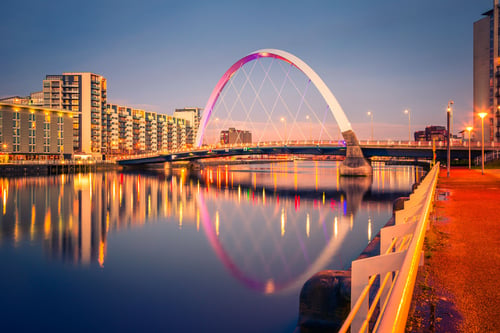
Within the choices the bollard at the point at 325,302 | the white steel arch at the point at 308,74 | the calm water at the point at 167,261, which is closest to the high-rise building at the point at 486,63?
the white steel arch at the point at 308,74

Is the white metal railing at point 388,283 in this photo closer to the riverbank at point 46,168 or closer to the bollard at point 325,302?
the bollard at point 325,302

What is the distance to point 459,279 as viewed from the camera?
5594mm

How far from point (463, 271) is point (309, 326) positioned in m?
2.91

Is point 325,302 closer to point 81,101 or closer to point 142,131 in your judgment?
point 81,101

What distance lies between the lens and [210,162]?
509ft

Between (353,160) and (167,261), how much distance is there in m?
52.2

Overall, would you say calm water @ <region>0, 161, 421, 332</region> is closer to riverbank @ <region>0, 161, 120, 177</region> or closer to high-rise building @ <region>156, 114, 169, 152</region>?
riverbank @ <region>0, 161, 120, 177</region>

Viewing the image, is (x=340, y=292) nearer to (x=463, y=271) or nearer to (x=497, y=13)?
(x=463, y=271)

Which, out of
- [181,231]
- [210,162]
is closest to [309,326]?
[181,231]

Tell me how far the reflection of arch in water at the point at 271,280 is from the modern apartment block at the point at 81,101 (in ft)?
367

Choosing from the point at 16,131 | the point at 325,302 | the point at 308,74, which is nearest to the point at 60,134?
the point at 16,131

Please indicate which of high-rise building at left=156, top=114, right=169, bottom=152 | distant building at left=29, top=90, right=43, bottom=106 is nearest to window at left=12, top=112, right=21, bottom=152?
distant building at left=29, top=90, right=43, bottom=106

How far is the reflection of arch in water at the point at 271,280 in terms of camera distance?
40.1 ft

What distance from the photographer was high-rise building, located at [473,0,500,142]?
305ft
